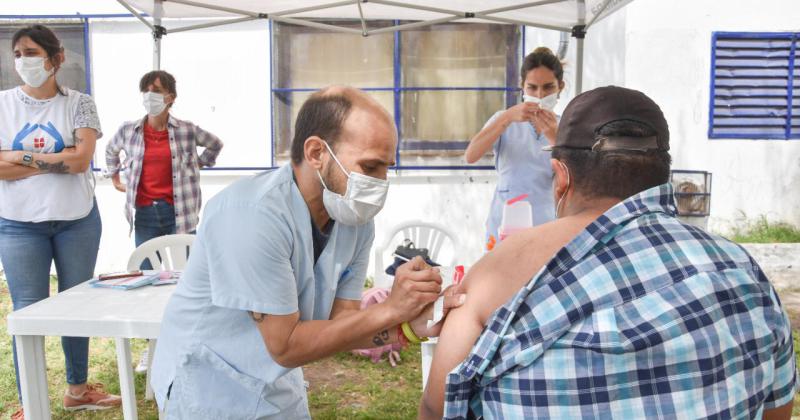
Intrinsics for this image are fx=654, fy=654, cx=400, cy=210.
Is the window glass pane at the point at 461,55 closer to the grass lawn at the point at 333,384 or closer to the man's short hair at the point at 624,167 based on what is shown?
the grass lawn at the point at 333,384

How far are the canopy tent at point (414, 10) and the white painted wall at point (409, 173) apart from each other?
119cm

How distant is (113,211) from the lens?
601 centimetres

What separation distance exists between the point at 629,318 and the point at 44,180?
9.57ft

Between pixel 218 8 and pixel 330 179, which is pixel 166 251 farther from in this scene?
pixel 330 179

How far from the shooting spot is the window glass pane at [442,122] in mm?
5793

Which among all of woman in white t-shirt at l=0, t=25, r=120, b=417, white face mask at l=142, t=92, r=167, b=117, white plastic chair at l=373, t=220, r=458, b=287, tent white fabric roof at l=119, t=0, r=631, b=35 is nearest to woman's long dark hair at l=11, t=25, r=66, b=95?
woman in white t-shirt at l=0, t=25, r=120, b=417

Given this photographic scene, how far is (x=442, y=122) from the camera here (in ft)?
19.1

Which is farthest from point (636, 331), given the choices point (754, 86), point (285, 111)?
point (754, 86)

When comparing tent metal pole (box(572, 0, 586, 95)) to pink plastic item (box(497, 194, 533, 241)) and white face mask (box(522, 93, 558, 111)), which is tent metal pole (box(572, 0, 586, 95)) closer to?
white face mask (box(522, 93, 558, 111))

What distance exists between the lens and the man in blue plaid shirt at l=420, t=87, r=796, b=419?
1.00m

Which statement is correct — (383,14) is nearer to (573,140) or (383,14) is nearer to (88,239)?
(88,239)

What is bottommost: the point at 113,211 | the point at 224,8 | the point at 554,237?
the point at 113,211

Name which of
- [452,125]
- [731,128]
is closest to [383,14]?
[452,125]

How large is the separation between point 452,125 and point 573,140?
470 centimetres
